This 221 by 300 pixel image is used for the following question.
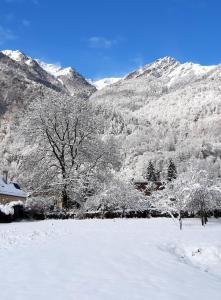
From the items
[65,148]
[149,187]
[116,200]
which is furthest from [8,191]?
[116,200]

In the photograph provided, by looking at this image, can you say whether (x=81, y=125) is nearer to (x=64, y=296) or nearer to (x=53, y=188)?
(x=53, y=188)

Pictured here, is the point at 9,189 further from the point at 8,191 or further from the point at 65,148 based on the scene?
the point at 65,148

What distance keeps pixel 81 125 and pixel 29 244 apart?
30971mm

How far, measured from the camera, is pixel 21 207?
4262cm

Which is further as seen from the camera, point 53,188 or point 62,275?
point 53,188

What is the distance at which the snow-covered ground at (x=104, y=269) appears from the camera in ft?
36.7

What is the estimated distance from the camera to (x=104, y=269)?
14.1 m

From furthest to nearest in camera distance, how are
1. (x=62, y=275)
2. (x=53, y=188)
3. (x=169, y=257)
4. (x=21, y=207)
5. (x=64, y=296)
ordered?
(x=53, y=188), (x=21, y=207), (x=169, y=257), (x=62, y=275), (x=64, y=296)

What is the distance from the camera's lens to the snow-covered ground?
1118cm

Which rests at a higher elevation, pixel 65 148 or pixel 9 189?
pixel 65 148

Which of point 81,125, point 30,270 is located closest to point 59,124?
point 81,125

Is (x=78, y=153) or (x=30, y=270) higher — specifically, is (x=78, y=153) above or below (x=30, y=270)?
above

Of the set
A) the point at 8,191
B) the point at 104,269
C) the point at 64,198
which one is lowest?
the point at 104,269

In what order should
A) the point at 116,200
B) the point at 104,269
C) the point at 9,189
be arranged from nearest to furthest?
the point at 104,269
the point at 116,200
the point at 9,189
